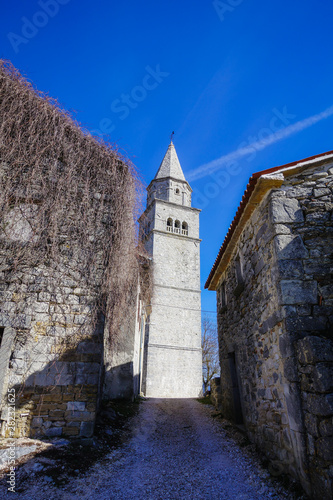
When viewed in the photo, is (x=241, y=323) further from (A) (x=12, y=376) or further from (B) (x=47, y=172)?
(B) (x=47, y=172)

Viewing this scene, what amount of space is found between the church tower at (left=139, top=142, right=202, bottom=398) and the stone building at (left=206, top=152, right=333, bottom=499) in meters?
11.1

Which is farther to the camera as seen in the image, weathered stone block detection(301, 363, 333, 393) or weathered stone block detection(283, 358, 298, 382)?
weathered stone block detection(283, 358, 298, 382)

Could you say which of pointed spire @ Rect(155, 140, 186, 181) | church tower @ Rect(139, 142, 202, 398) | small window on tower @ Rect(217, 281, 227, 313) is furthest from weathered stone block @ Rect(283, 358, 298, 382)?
pointed spire @ Rect(155, 140, 186, 181)

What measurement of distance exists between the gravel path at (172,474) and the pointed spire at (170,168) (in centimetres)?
2595

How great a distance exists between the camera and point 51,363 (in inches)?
176

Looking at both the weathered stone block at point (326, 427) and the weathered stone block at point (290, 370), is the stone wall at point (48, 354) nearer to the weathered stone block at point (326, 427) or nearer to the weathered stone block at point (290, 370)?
the weathered stone block at point (290, 370)

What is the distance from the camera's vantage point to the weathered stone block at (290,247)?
409cm

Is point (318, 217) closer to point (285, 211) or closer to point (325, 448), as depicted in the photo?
point (285, 211)

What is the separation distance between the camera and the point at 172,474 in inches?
155

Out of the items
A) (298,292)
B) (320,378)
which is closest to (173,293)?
(298,292)

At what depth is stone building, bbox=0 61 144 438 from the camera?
430 cm

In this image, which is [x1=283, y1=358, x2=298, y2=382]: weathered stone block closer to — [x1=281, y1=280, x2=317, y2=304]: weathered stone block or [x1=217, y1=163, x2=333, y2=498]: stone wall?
[x1=217, y1=163, x2=333, y2=498]: stone wall

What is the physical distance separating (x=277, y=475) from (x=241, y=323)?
292cm

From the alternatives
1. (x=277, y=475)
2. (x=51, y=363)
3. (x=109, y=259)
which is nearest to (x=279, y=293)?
(x=277, y=475)
